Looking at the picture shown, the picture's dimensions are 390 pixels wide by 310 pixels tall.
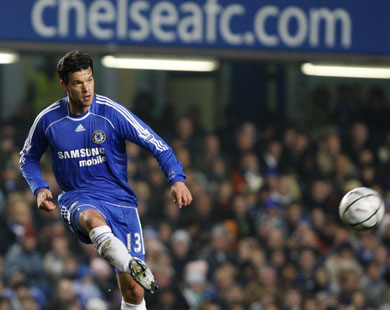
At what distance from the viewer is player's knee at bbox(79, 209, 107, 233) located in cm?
600

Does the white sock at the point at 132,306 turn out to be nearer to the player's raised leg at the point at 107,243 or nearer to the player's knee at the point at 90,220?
the player's raised leg at the point at 107,243

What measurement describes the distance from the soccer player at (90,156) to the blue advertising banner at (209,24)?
3.85 metres

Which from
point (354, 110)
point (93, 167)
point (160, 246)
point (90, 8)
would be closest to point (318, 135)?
point (354, 110)

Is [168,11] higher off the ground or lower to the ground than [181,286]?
higher

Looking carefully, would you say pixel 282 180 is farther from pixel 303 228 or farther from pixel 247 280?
pixel 247 280

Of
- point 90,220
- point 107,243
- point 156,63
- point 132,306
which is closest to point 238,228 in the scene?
point 156,63

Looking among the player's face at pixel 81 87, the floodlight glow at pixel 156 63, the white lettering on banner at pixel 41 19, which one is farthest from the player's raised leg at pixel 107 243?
the floodlight glow at pixel 156 63

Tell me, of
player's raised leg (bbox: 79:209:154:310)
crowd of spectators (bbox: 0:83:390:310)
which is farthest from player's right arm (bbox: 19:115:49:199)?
crowd of spectators (bbox: 0:83:390:310)

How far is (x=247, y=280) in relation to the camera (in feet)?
35.8

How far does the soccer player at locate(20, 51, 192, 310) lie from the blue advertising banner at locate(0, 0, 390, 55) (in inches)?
151

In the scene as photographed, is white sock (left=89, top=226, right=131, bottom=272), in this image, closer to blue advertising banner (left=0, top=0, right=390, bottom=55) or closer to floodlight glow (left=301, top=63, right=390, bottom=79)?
blue advertising banner (left=0, top=0, right=390, bottom=55)

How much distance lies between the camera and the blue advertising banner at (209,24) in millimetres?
9945

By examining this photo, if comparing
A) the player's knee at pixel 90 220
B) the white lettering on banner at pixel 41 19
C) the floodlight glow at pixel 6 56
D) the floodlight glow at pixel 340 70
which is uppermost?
the white lettering on banner at pixel 41 19

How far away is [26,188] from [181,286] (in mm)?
2206
